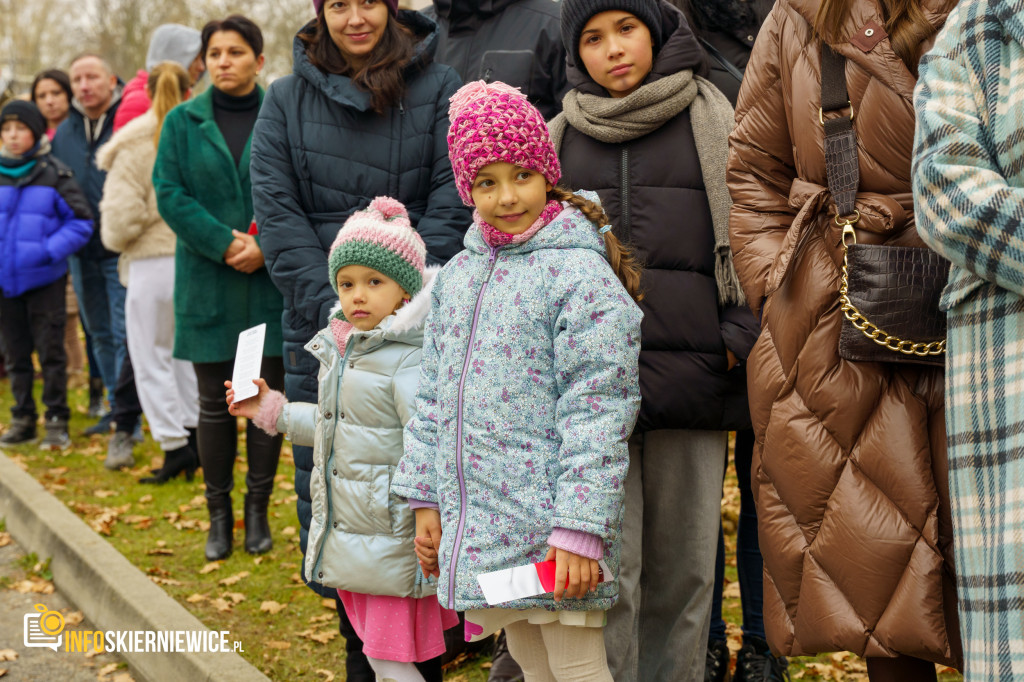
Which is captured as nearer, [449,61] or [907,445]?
[907,445]

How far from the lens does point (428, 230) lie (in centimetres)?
399

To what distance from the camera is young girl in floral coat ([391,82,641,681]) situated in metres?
2.72

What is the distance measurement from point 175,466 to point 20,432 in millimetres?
2099

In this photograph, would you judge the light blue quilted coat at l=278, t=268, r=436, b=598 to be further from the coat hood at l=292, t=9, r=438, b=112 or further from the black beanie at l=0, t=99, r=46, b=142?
the black beanie at l=0, t=99, r=46, b=142

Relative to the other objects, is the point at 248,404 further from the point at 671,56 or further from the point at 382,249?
the point at 671,56

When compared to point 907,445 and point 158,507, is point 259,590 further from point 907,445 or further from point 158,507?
point 907,445

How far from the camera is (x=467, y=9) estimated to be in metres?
4.45

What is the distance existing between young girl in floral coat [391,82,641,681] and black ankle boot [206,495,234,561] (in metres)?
2.91

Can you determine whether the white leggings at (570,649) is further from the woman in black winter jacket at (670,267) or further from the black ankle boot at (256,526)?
the black ankle boot at (256,526)

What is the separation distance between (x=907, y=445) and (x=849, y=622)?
1.43ft

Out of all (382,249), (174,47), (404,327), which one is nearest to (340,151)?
(382,249)

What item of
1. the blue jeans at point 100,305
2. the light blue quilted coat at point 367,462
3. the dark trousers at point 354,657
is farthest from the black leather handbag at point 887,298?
the blue jeans at point 100,305

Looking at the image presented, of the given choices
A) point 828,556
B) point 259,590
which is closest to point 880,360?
point 828,556

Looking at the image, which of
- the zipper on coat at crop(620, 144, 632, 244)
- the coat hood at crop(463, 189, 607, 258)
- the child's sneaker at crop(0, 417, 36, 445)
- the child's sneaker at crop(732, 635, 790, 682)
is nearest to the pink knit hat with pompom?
the coat hood at crop(463, 189, 607, 258)
